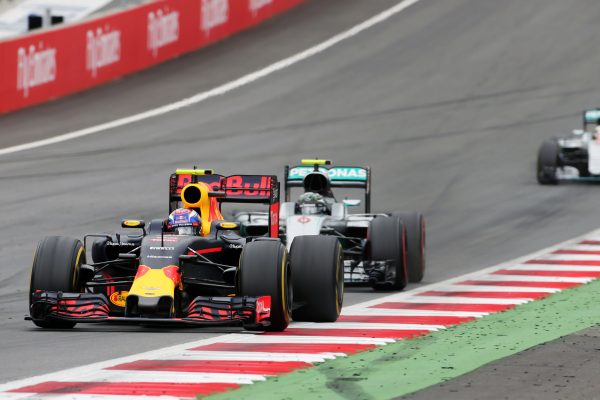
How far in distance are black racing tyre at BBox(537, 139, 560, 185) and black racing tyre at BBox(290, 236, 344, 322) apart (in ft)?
47.4

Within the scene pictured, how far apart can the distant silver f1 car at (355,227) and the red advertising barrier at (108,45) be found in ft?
45.1

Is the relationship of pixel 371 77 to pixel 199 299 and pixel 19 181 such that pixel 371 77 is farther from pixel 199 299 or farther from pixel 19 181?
pixel 199 299

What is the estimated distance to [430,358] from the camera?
11.2 m

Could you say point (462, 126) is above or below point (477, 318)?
above

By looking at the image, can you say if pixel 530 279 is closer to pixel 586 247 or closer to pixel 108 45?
pixel 586 247

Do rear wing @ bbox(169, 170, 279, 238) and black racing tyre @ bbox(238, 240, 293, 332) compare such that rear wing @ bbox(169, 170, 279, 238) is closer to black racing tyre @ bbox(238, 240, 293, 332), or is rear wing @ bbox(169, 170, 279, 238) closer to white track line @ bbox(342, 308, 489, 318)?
white track line @ bbox(342, 308, 489, 318)

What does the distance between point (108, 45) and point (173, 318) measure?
2266 centimetres

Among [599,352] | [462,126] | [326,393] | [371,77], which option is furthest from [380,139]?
[326,393]

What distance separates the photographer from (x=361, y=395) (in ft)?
30.8

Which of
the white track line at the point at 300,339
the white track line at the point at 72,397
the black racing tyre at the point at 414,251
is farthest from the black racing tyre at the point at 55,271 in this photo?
the black racing tyre at the point at 414,251

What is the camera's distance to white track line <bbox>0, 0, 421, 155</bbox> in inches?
1184

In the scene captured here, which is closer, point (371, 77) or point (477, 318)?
point (477, 318)

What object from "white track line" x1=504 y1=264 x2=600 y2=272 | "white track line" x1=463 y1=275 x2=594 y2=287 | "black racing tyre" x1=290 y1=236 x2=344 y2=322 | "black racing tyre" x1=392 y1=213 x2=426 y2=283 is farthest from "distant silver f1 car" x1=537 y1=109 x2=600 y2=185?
"black racing tyre" x1=290 y1=236 x2=344 y2=322

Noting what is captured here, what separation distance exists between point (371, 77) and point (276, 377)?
88.5 feet
